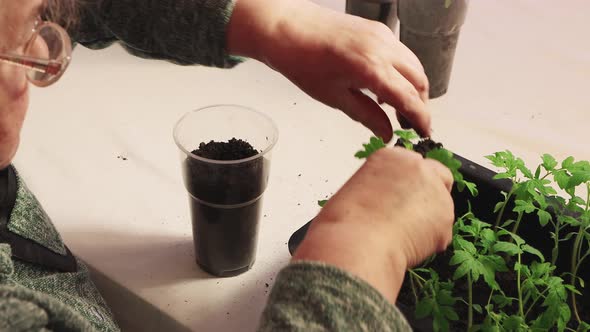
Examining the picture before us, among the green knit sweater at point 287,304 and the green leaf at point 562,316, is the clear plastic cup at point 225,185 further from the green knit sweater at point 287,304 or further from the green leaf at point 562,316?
the green leaf at point 562,316

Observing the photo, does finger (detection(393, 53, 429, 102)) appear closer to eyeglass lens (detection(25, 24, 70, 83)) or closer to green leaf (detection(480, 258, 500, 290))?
green leaf (detection(480, 258, 500, 290))

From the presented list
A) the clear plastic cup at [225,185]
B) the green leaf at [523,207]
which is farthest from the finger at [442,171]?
the clear plastic cup at [225,185]

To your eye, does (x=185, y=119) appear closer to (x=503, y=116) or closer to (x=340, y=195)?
(x=340, y=195)

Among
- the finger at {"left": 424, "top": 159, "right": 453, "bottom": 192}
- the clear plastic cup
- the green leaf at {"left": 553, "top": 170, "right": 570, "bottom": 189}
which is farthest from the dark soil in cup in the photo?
the green leaf at {"left": 553, "top": 170, "right": 570, "bottom": 189}

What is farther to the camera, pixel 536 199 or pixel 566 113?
pixel 566 113

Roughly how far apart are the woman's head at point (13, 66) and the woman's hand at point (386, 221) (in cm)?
33

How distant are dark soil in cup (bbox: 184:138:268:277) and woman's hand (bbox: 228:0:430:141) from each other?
119 mm

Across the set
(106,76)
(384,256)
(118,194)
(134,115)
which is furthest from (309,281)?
(106,76)

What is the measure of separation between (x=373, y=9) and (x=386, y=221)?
0.63 meters

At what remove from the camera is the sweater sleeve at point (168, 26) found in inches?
31.9

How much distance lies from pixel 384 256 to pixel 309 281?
0.23ft

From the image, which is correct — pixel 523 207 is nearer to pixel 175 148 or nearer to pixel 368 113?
pixel 368 113

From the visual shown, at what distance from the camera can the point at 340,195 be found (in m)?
0.57

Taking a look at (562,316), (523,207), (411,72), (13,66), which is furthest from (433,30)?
(13,66)
